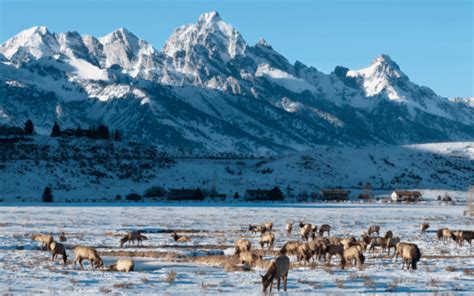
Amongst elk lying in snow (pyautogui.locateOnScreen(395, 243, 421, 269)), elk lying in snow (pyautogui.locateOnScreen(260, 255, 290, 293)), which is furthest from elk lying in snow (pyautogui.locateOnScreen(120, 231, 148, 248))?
elk lying in snow (pyautogui.locateOnScreen(260, 255, 290, 293))

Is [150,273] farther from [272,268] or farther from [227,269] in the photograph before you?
[272,268]

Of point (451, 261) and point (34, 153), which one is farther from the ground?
point (34, 153)

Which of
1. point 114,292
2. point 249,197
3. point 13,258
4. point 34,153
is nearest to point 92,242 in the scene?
point 13,258

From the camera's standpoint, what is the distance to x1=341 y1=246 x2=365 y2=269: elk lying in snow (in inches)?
1426

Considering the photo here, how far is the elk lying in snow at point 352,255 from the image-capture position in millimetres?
36219

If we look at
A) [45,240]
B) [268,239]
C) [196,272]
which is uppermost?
[268,239]

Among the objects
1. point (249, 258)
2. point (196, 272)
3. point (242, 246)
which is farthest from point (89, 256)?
point (242, 246)

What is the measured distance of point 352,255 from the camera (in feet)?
120

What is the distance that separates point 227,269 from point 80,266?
7.11 metres

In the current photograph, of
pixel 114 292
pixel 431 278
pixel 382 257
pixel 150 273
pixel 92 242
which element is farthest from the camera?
pixel 92 242

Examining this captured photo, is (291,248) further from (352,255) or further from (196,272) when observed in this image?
(196,272)

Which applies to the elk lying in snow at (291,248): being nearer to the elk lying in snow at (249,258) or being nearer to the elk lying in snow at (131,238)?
the elk lying in snow at (249,258)

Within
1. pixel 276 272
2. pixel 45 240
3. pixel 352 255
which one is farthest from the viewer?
pixel 45 240

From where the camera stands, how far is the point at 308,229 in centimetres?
5169
